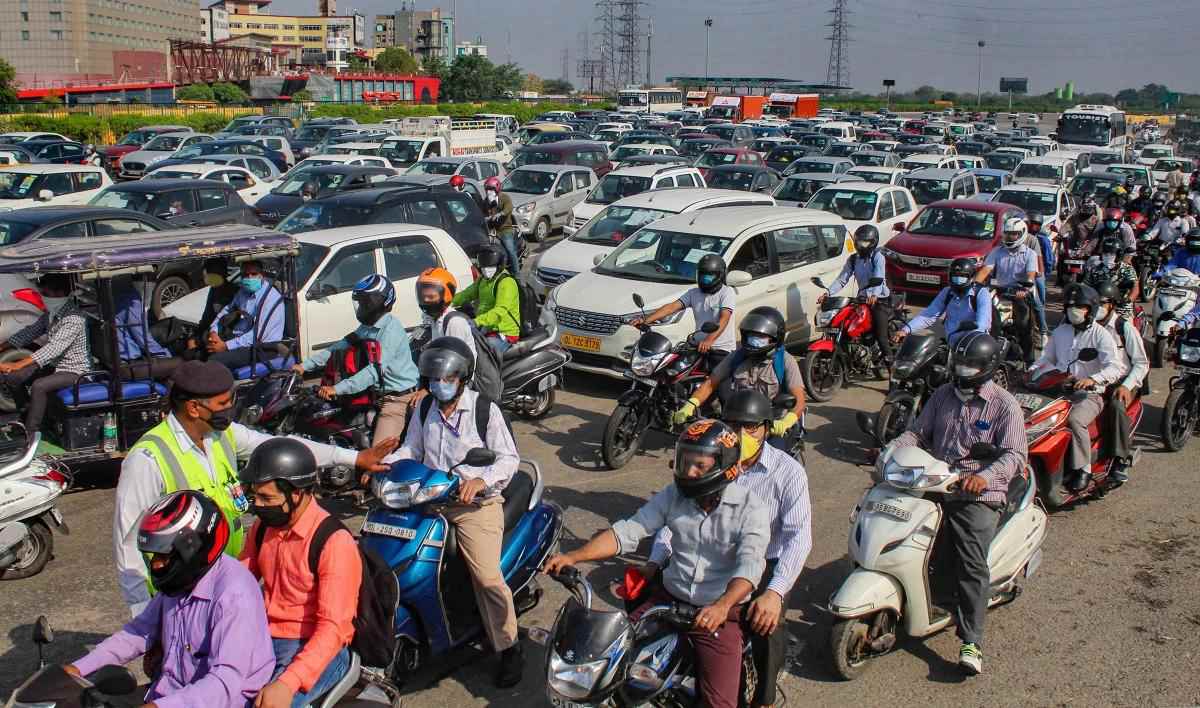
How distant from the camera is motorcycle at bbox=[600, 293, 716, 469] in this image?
8484 mm

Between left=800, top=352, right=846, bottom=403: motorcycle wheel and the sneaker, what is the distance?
17.1 feet

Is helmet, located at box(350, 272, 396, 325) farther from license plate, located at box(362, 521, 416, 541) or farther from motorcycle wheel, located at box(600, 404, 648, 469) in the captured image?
license plate, located at box(362, 521, 416, 541)

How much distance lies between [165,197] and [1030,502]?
45.0ft

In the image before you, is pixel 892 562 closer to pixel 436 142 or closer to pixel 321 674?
pixel 321 674

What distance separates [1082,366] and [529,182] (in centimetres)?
1496

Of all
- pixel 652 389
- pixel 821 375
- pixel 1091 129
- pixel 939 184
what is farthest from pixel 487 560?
pixel 1091 129

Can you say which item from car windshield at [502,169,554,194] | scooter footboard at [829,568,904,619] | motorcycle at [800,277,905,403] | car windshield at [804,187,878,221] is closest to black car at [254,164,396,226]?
car windshield at [502,169,554,194]

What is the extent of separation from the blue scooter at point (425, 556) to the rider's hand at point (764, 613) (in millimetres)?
1394

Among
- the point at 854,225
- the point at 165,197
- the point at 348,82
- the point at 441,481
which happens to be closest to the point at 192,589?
the point at 441,481

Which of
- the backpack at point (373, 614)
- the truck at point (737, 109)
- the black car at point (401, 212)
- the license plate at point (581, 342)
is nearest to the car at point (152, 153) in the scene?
the black car at point (401, 212)

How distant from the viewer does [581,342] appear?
1071 cm

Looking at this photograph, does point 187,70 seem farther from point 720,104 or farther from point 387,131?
point 387,131

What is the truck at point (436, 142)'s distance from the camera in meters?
25.3

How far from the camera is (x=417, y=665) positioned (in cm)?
507
